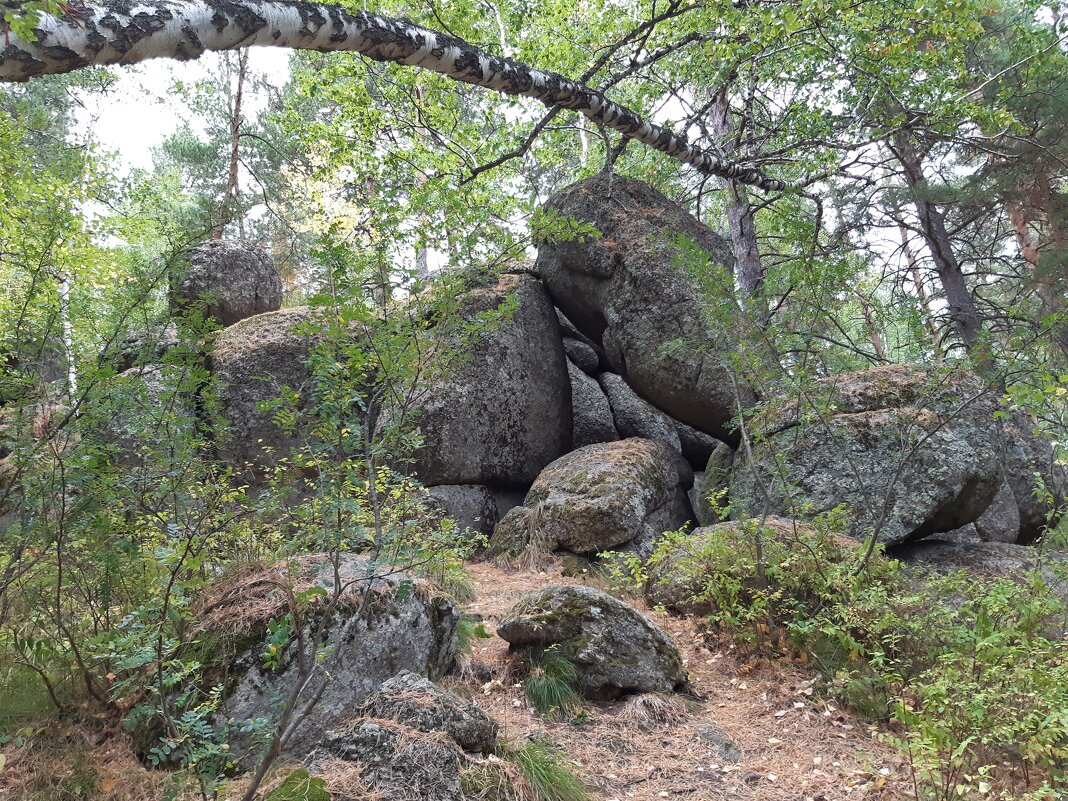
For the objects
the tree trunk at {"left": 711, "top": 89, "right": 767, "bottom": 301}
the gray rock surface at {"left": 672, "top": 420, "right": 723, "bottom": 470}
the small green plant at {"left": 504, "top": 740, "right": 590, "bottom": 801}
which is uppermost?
the tree trunk at {"left": 711, "top": 89, "right": 767, "bottom": 301}

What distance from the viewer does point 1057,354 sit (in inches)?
491

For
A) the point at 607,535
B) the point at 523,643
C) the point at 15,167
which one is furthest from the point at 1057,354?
the point at 15,167

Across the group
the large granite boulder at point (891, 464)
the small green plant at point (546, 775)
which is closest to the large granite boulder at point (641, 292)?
the large granite boulder at point (891, 464)

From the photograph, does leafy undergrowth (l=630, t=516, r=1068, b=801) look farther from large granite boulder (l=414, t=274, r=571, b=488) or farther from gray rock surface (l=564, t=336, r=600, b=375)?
gray rock surface (l=564, t=336, r=600, b=375)

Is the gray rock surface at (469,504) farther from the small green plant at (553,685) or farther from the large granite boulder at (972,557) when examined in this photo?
the large granite boulder at (972,557)

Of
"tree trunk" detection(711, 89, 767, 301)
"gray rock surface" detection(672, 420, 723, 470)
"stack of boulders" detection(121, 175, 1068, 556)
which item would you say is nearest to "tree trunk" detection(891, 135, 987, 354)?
"stack of boulders" detection(121, 175, 1068, 556)

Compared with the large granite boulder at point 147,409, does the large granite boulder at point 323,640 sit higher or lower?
lower

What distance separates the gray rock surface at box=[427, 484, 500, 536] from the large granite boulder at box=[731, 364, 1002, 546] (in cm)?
370

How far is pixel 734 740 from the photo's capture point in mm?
3824

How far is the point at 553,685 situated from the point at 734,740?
121 centimetres

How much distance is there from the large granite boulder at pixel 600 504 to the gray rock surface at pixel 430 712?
4.21 meters

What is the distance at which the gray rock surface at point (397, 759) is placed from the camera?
2516 millimetres

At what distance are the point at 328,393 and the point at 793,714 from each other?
3782 millimetres

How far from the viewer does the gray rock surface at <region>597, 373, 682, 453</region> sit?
403 inches
